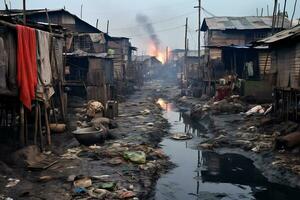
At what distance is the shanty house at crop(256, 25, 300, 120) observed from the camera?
45.8ft

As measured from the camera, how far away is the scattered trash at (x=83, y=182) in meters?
8.10

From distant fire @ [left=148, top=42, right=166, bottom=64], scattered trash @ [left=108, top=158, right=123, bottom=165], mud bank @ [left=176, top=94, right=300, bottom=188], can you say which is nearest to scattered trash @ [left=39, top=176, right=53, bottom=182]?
scattered trash @ [left=108, top=158, right=123, bottom=165]

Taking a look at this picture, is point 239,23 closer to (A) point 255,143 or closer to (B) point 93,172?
(A) point 255,143

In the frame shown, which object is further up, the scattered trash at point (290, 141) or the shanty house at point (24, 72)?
the shanty house at point (24, 72)

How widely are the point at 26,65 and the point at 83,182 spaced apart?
3.71 meters

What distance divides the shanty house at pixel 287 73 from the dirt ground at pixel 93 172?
5566 mm

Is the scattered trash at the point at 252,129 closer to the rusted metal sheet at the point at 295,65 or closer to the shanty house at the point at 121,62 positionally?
the rusted metal sheet at the point at 295,65

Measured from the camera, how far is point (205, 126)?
18734 millimetres

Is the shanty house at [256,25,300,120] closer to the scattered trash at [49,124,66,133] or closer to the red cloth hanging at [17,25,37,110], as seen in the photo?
the scattered trash at [49,124,66,133]

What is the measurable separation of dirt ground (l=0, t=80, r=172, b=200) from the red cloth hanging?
1806 mm

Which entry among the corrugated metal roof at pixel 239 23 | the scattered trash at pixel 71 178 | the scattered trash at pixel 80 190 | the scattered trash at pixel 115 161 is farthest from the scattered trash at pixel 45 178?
the corrugated metal roof at pixel 239 23

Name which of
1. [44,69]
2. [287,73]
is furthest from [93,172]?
[287,73]

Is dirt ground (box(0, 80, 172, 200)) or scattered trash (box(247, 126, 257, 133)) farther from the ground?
scattered trash (box(247, 126, 257, 133))

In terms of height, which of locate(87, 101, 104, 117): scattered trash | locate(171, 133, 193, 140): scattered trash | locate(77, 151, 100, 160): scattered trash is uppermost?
locate(87, 101, 104, 117): scattered trash
